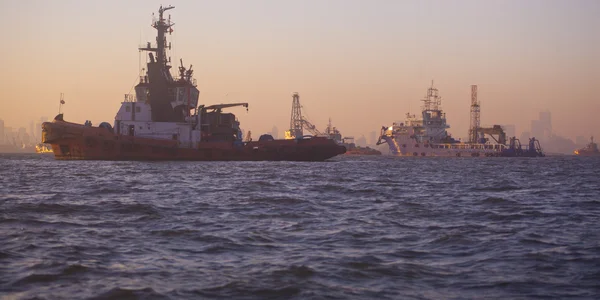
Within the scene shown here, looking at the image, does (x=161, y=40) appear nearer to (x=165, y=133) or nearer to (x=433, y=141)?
(x=165, y=133)

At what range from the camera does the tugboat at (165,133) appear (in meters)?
59.3

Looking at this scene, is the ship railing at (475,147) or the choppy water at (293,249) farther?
the ship railing at (475,147)

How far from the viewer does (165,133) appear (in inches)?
2542

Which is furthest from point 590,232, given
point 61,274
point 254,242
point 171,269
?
point 61,274

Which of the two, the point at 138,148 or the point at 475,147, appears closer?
the point at 138,148

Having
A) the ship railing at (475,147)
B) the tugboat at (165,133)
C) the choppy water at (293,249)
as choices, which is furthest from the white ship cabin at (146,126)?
the ship railing at (475,147)

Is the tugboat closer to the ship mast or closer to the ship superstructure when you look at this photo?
the ship mast

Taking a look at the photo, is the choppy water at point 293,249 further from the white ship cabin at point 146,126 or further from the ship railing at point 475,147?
the ship railing at point 475,147

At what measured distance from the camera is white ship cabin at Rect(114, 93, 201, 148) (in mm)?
64062

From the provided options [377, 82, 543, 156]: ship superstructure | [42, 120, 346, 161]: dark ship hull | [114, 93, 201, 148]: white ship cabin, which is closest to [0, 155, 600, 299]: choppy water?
[42, 120, 346, 161]: dark ship hull

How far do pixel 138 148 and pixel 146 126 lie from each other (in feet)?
17.7

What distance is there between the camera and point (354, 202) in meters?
21.1

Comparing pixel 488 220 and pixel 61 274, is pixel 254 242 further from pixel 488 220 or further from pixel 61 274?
pixel 488 220

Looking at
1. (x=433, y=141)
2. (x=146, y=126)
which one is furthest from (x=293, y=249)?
(x=433, y=141)
